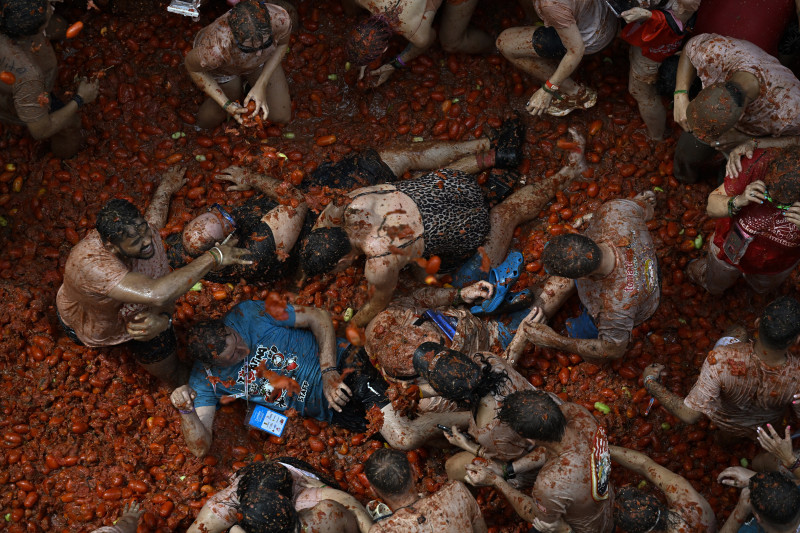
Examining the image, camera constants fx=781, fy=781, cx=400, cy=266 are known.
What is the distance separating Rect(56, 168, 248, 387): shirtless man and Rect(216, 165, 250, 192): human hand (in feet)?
4.54

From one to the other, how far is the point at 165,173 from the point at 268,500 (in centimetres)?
335

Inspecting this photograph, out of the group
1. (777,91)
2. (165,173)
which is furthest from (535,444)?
(165,173)

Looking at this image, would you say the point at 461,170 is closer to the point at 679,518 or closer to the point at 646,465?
the point at 646,465

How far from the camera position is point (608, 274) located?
5090 mm

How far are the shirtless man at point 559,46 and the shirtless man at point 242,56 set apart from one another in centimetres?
186

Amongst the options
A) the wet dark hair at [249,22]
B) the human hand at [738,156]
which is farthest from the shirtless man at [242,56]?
the human hand at [738,156]

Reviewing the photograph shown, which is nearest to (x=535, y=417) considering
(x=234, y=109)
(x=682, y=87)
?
(x=682, y=87)

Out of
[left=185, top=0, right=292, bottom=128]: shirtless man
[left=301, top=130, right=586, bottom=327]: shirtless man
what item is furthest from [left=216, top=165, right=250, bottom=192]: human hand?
[left=301, top=130, right=586, bottom=327]: shirtless man

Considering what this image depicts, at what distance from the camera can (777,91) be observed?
16.1 feet

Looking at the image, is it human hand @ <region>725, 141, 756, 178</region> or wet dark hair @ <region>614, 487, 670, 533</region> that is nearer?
wet dark hair @ <region>614, 487, 670, 533</region>

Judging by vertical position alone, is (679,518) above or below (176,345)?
above

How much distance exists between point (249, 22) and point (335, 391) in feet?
9.01

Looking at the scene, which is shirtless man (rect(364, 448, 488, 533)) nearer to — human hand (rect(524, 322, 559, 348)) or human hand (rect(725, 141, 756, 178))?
human hand (rect(524, 322, 559, 348))

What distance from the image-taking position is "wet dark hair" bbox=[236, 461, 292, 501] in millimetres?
4617
